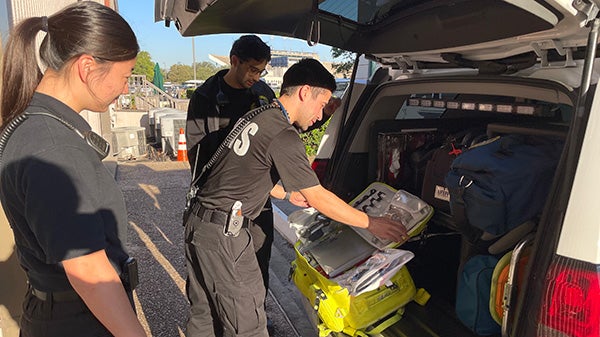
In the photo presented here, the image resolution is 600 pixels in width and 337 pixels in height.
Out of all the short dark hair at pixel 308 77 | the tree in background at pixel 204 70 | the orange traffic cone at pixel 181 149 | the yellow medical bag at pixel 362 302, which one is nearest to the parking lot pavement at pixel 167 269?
the yellow medical bag at pixel 362 302

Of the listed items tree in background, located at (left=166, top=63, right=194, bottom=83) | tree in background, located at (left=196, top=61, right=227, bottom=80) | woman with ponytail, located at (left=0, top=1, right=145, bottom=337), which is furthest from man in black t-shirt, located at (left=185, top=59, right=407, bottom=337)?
tree in background, located at (left=166, top=63, right=194, bottom=83)

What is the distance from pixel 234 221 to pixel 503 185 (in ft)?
4.06

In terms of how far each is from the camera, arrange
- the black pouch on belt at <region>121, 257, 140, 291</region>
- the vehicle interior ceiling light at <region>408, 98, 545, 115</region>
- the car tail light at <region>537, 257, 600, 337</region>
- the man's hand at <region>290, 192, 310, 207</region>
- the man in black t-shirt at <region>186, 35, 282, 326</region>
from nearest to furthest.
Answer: the car tail light at <region>537, 257, 600, 337</region> → the black pouch on belt at <region>121, 257, 140, 291</region> → the vehicle interior ceiling light at <region>408, 98, 545, 115</region> → the man's hand at <region>290, 192, 310, 207</region> → the man in black t-shirt at <region>186, 35, 282, 326</region>

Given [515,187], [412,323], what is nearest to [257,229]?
[412,323]

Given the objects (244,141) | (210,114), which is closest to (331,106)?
(210,114)

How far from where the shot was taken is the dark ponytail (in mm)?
1207

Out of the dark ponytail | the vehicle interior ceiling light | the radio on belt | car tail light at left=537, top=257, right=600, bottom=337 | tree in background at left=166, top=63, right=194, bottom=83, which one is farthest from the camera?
tree in background at left=166, top=63, right=194, bottom=83

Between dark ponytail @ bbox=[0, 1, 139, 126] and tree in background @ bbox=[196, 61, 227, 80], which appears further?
tree in background @ bbox=[196, 61, 227, 80]

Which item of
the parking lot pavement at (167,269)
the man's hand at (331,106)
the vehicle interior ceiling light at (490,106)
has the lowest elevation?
the parking lot pavement at (167,269)

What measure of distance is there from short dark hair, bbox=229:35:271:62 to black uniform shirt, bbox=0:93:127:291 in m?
1.69

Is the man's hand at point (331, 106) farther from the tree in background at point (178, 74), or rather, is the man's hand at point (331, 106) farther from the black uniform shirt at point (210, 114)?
the tree in background at point (178, 74)

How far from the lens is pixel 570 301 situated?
1.14 metres

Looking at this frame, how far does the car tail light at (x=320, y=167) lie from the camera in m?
2.77

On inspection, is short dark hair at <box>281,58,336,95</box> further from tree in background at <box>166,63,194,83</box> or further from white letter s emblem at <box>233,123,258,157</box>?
tree in background at <box>166,63,194,83</box>
